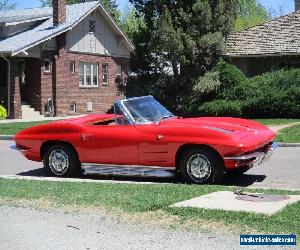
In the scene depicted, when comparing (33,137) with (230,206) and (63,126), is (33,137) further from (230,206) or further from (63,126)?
(230,206)

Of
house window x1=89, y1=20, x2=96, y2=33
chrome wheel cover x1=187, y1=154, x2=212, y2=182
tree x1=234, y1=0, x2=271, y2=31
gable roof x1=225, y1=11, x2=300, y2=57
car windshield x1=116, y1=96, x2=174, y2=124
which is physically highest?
tree x1=234, y1=0, x2=271, y2=31

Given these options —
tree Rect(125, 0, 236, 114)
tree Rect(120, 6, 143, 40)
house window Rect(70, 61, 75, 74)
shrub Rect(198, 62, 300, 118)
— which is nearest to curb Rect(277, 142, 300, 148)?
shrub Rect(198, 62, 300, 118)

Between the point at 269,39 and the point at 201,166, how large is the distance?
22320 millimetres

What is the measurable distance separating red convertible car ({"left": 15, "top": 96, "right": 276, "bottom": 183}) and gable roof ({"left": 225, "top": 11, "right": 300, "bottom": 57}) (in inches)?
733

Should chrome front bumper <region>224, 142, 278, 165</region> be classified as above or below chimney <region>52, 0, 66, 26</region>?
below

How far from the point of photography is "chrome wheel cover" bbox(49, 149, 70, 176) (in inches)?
428

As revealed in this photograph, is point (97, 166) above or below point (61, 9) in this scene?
below

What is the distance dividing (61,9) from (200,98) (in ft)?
36.5

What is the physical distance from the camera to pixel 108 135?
10281 mm

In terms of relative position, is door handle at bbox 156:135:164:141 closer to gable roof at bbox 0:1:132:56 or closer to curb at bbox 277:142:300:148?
curb at bbox 277:142:300:148

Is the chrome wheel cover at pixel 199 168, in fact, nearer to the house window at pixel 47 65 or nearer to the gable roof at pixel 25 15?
the house window at pixel 47 65

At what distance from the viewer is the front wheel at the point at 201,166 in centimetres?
941

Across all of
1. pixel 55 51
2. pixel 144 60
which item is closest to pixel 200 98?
pixel 144 60

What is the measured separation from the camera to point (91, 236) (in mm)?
6117
